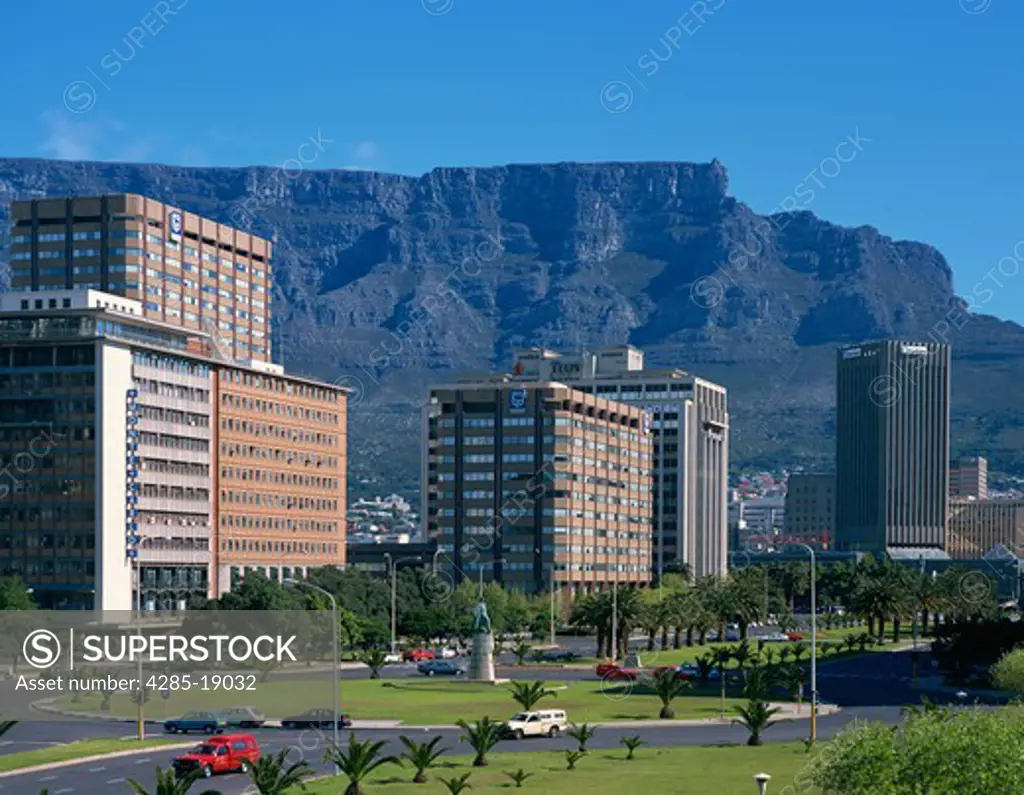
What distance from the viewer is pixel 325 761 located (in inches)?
3189

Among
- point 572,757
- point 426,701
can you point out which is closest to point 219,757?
point 572,757

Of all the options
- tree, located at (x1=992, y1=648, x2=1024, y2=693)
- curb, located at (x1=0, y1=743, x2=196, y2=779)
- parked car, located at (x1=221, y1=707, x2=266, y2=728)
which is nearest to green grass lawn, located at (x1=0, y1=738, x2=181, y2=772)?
curb, located at (x1=0, y1=743, x2=196, y2=779)

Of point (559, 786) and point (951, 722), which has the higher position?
point (951, 722)

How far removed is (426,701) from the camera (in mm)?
126250

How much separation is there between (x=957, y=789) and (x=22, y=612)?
130916 millimetres

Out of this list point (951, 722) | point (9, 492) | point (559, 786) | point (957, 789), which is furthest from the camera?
point (9, 492)

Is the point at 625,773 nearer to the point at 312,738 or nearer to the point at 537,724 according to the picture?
the point at 537,724

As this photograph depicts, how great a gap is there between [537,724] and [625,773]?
20179mm

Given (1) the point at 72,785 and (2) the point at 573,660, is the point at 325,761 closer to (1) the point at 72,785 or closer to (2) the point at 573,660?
(1) the point at 72,785

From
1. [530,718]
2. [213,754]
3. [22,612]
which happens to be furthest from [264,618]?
[213,754]

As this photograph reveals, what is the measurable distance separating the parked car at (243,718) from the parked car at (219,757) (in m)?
19.4

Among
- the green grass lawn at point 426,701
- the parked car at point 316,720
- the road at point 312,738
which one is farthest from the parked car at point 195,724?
the green grass lawn at point 426,701

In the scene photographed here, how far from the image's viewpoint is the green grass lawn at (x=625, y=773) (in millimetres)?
76875

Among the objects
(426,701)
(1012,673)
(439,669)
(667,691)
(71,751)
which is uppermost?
(1012,673)
